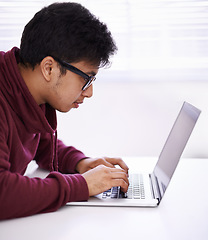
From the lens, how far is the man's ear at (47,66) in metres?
1.08

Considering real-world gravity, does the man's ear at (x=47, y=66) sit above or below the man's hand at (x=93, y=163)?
above

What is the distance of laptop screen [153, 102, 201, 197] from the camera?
107cm

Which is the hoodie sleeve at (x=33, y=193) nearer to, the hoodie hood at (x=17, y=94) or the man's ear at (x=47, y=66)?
the hoodie hood at (x=17, y=94)

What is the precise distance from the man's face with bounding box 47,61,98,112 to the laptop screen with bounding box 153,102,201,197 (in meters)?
0.32

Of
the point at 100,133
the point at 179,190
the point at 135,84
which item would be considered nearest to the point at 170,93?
the point at 135,84

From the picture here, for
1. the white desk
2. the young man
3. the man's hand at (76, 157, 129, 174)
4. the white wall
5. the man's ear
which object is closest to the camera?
the white desk

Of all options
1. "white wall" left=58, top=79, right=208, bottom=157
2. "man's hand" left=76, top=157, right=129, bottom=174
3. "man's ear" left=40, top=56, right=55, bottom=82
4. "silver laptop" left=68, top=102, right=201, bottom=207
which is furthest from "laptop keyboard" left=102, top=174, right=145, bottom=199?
"white wall" left=58, top=79, right=208, bottom=157

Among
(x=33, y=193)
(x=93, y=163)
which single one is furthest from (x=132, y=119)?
(x=33, y=193)

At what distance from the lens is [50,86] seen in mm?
1149

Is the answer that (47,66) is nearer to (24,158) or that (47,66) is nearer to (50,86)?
(50,86)

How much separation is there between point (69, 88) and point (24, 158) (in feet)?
0.94

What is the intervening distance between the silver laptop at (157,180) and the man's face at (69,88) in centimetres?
31

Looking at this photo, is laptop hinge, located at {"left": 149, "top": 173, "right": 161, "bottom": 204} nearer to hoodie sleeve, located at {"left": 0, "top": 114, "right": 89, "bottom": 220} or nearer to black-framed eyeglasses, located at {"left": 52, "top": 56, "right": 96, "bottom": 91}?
hoodie sleeve, located at {"left": 0, "top": 114, "right": 89, "bottom": 220}

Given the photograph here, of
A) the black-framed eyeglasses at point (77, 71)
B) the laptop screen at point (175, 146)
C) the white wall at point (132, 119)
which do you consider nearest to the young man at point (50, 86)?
the black-framed eyeglasses at point (77, 71)
